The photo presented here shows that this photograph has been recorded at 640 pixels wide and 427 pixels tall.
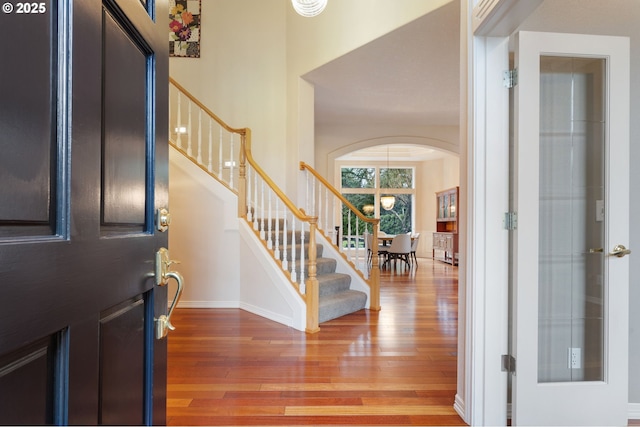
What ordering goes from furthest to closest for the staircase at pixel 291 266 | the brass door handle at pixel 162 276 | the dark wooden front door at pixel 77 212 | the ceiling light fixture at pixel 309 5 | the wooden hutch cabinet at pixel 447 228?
1. the wooden hutch cabinet at pixel 447 228
2. the staircase at pixel 291 266
3. the ceiling light fixture at pixel 309 5
4. the brass door handle at pixel 162 276
5. the dark wooden front door at pixel 77 212

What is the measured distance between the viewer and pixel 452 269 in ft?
26.6

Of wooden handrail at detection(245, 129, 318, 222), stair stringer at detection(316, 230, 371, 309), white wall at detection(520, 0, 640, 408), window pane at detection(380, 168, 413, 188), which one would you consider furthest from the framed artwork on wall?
window pane at detection(380, 168, 413, 188)

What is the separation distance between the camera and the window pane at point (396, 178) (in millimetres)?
11539

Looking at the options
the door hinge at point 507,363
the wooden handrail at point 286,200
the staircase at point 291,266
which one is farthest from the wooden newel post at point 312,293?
the door hinge at point 507,363

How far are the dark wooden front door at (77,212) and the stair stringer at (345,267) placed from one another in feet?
12.0

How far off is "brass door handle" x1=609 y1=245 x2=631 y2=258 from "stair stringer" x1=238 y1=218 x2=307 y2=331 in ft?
8.30

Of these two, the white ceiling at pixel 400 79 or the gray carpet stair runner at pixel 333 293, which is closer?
the white ceiling at pixel 400 79

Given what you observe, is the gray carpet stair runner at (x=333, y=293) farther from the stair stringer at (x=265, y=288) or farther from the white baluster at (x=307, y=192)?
the white baluster at (x=307, y=192)

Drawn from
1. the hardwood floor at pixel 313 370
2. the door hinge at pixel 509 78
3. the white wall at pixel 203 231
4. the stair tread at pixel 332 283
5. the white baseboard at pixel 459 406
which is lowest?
the hardwood floor at pixel 313 370

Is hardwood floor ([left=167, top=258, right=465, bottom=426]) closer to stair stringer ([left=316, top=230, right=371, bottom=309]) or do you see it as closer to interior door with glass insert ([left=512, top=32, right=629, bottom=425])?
stair stringer ([left=316, top=230, right=371, bottom=309])

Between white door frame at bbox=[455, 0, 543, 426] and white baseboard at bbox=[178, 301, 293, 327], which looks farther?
white baseboard at bbox=[178, 301, 293, 327]

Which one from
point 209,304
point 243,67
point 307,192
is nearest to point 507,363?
point 209,304

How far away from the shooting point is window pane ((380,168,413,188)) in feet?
37.9

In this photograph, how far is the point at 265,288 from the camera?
3.92 m
